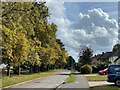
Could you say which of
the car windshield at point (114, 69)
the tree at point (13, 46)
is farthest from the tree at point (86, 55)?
the car windshield at point (114, 69)

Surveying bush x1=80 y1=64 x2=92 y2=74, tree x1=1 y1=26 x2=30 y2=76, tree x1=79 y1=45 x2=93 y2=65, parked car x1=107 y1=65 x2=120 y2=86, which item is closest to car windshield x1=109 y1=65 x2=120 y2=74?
parked car x1=107 y1=65 x2=120 y2=86

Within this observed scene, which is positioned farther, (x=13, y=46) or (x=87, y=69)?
(x=87, y=69)

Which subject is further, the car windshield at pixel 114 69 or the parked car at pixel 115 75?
the car windshield at pixel 114 69

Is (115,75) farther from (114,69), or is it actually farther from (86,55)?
(86,55)

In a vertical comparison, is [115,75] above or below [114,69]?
below

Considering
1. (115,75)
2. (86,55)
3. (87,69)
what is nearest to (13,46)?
(115,75)

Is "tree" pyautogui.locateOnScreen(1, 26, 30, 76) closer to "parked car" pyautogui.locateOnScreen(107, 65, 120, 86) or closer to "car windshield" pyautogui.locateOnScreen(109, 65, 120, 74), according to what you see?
"car windshield" pyautogui.locateOnScreen(109, 65, 120, 74)

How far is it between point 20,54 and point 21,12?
6628mm

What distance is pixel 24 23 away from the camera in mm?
41312

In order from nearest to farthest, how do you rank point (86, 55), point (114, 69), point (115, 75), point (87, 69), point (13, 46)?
point (115, 75)
point (114, 69)
point (13, 46)
point (87, 69)
point (86, 55)

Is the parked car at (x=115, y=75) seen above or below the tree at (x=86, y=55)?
below

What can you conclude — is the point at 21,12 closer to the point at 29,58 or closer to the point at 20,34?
the point at 20,34

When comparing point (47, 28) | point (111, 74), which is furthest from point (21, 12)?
point (47, 28)

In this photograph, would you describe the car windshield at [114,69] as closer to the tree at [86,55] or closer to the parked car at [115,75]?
the parked car at [115,75]
